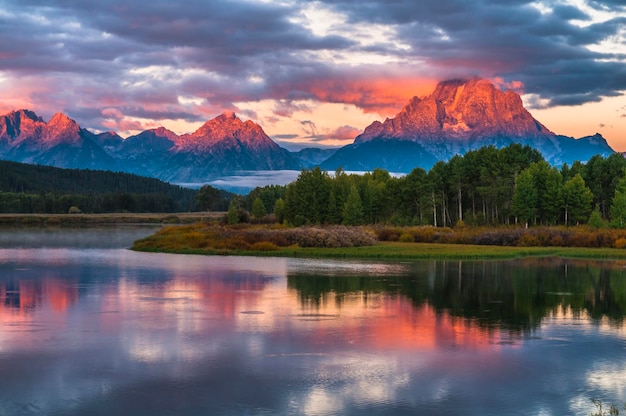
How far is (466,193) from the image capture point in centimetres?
14050

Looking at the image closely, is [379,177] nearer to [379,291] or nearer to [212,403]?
[379,291]

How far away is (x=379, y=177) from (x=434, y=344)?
146 metres

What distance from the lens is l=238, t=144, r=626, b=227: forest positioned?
122188mm

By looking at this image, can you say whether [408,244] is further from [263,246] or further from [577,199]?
[577,199]

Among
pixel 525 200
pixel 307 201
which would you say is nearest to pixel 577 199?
pixel 525 200

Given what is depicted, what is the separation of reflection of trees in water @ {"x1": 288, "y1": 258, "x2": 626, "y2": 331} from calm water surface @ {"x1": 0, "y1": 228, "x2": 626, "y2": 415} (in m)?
0.22

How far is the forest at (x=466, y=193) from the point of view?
122188 millimetres

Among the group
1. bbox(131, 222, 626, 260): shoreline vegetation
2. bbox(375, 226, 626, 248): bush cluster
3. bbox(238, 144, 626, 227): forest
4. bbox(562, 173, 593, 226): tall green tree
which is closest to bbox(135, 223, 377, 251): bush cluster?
bbox(131, 222, 626, 260): shoreline vegetation

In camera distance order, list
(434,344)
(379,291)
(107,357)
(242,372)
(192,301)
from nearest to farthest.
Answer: (242,372)
(107,357)
(434,344)
(192,301)
(379,291)

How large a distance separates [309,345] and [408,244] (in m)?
64.0

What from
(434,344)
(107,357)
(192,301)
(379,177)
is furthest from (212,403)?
(379,177)

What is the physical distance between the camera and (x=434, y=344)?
30469mm

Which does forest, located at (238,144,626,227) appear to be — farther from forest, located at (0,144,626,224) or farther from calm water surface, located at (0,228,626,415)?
calm water surface, located at (0,228,626,415)

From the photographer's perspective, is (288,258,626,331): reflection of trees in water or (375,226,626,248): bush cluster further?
(375,226,626,248): bush cluster
